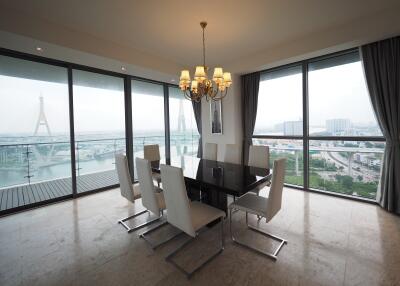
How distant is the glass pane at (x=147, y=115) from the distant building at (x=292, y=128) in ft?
9.75

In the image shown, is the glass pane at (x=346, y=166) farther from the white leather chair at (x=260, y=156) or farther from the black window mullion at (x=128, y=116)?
the black window mullion at (x=128, y=116)

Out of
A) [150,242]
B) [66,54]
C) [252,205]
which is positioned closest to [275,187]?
[252,205]

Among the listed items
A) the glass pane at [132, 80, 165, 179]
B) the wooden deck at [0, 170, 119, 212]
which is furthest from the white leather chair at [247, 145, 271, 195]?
the wooden deck at [0, 170, 119, 212]

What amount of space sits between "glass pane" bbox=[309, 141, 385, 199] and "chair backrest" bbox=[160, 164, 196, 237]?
10.4ft

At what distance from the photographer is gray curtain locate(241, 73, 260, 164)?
456 cm

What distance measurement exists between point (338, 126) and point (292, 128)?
80 cm

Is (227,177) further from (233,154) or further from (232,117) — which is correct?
(232,117)

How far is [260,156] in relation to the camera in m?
3.24

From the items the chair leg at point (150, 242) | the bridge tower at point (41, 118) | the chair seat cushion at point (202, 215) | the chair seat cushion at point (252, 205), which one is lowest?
the chair leg at point (150, 242)

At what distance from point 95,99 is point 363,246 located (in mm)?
4915

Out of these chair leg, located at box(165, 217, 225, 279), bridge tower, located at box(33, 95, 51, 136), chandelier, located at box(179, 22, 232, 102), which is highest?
chandelier, located at box(179, 22, 232, 102)

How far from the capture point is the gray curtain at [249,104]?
15.0 feet

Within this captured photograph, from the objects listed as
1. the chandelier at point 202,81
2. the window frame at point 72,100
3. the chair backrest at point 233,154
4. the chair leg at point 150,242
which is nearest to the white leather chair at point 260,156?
the chair backrest at point 233,154

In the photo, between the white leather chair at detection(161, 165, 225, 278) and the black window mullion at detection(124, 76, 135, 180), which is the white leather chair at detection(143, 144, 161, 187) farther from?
the white leather chair at detection(161, 165, 225, 278)
